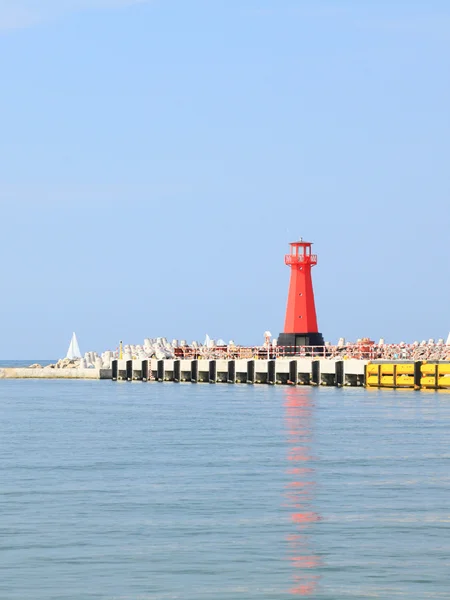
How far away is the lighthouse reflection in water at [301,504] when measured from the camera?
543 inches

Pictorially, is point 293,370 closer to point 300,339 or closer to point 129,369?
point 300,339

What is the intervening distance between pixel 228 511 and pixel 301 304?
4953cm

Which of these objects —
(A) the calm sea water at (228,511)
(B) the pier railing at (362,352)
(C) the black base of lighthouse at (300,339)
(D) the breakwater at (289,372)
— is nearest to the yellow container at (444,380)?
(D) the breakwater at (289,372)

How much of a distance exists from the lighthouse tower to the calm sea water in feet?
103

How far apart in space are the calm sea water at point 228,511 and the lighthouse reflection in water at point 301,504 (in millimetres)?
30

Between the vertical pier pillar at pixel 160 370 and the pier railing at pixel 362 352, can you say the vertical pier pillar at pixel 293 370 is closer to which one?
the pier railing at pixel 362 352

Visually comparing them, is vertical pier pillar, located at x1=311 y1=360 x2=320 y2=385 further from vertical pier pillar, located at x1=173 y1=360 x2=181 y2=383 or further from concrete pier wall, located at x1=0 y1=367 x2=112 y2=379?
concrete pier wall, located at x1=0 y1=367 x2=112 y2=379

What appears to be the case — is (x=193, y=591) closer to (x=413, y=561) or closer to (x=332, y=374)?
(x=413, y=561)

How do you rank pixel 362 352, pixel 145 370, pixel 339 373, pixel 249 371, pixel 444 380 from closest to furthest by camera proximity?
pixel 444 380 → pixel 339 373 → pixel 362 352 → pixel 249 371 → pixel 145 370

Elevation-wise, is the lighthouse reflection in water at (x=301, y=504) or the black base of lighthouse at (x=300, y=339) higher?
the black base of lighthouse at (x=300, y=339)

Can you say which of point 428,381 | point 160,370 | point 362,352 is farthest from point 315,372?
point 160,370

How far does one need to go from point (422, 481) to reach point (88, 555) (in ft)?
25.8

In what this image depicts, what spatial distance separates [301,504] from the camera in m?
18.8

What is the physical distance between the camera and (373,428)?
33219mm
